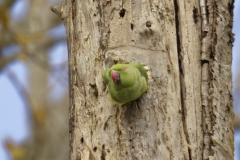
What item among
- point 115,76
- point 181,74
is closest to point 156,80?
point 181,74

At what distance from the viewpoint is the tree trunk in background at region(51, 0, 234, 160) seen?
194 centimetres

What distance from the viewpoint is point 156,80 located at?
77.4 inches

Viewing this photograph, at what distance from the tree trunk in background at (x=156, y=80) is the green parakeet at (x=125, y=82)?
0.08m

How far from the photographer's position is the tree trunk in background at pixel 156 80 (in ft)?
6.35

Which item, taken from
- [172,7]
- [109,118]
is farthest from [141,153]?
[172,7]

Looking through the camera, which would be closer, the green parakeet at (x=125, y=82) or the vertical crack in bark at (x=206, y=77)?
the green parakeet at (x=125, y=82)

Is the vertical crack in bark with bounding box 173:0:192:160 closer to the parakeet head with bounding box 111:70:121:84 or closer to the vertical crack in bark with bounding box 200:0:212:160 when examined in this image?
the vertical crack in bark with bounding box 200:0:212:160

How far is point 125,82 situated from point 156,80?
0.23 m

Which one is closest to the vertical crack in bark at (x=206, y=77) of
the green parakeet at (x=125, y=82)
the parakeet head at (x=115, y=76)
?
the green parakeet at (x=125, y=82)

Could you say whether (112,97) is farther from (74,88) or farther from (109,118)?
(74,88)

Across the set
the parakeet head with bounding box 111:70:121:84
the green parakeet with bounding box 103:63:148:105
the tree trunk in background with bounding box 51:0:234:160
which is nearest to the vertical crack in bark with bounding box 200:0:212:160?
the tree trunk in background with bounding box 51:0:234:160

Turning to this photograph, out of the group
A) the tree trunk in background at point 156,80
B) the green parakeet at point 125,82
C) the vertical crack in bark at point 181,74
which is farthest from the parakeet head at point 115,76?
the vertical crack in bark at point 181,74

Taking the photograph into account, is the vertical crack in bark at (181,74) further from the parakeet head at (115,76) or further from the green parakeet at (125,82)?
the parakeet head at (115,76)

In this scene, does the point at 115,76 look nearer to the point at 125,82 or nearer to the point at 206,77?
the point at 125,82
